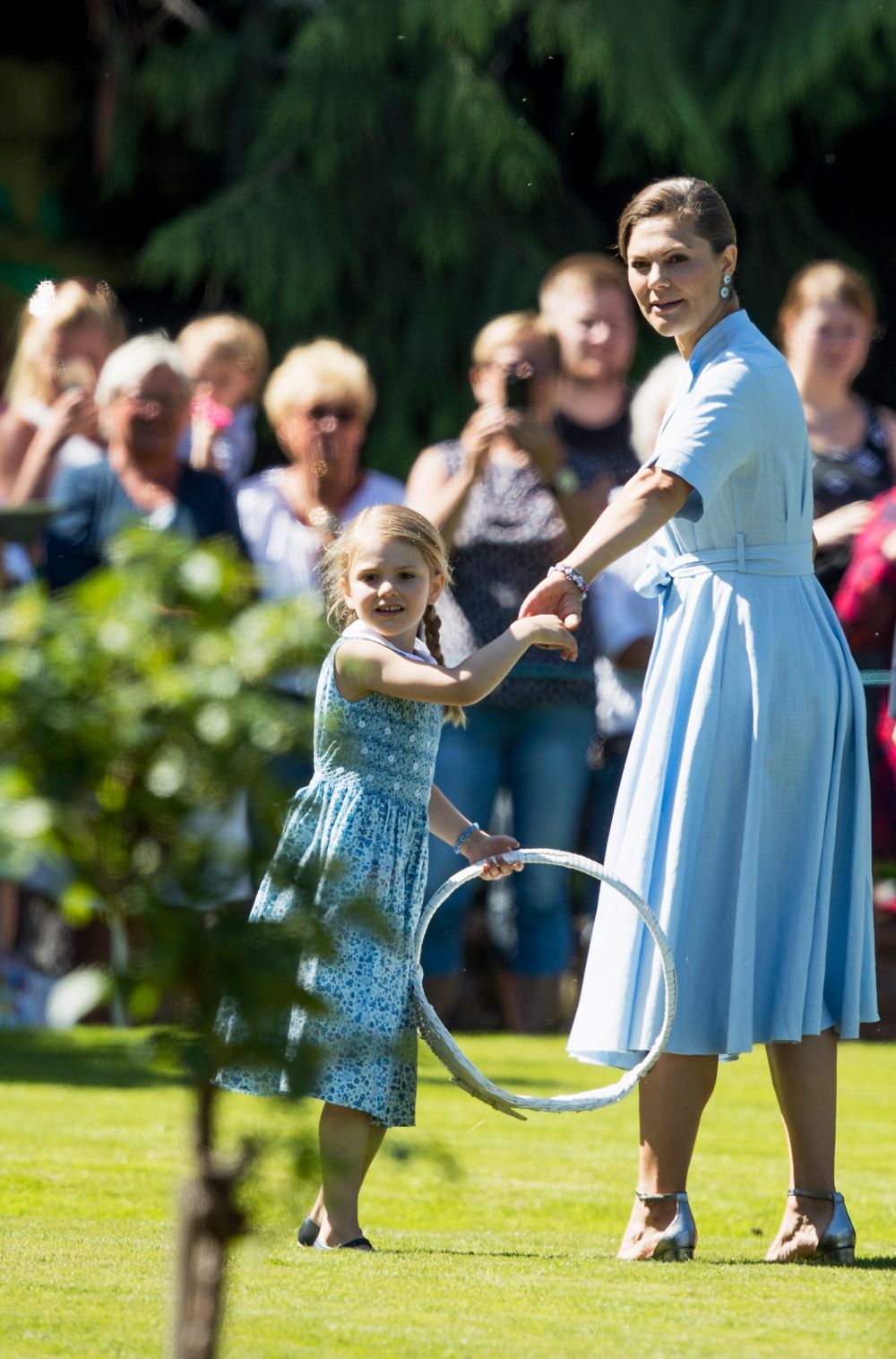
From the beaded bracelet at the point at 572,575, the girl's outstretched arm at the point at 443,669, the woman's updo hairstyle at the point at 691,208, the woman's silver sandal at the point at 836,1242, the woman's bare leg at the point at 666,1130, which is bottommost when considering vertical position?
the woman's silver sandal at the point at 836,1242

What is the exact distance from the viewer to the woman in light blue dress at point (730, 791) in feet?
12.9

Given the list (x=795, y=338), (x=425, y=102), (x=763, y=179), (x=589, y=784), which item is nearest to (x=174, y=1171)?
(x=589, y=784)

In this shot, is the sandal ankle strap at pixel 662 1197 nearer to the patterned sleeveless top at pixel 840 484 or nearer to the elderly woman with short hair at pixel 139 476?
the elderly woman with short hair at pixel 139 476

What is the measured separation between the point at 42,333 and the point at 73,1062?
7.61 ft

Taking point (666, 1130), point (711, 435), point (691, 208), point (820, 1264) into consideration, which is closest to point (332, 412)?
point (691, 208)

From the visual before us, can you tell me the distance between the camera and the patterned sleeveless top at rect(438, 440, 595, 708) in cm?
655

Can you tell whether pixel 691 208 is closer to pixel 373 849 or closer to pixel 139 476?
pixel 373 849

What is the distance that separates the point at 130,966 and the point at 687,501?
79.9 inches

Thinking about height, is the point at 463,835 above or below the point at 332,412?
below

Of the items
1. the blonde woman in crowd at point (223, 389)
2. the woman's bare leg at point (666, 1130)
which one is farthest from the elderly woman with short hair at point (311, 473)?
the woman's bare leg at point (666, 1130)

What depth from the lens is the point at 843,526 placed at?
6781mm

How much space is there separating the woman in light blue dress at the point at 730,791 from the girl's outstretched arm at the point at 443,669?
95 mm

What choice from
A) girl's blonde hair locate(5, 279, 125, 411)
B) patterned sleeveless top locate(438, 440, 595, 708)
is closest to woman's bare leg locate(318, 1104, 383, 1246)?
patterned sleeveless top locate(438, 440, 595, 708)

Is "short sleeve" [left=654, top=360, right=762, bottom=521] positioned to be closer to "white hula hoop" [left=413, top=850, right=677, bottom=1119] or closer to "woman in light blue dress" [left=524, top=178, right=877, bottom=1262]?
"woman in light blue dress" [left=524, top=178, right=877, bottom=1262]
